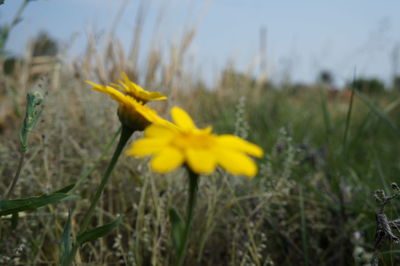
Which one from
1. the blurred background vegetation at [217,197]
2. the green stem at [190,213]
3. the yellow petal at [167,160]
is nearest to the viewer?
the yellow petal at [167,160]

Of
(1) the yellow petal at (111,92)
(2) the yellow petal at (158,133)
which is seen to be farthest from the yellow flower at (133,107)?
(2) the yellow petal at (158,133)

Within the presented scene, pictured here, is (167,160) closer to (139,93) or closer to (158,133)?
(158,133)

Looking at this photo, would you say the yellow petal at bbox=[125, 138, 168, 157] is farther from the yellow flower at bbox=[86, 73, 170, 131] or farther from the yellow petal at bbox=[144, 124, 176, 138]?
the yellow flower at bbox=[86, 73, 170, 131]

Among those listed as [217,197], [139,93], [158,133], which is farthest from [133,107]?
[217,197]

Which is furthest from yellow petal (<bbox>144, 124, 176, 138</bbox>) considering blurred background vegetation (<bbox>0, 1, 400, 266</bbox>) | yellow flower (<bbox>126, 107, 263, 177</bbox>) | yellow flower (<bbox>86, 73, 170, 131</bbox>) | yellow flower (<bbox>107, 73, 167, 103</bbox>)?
blurred background vegetation (<bbox>0, 1, 400, 266</bbox>)

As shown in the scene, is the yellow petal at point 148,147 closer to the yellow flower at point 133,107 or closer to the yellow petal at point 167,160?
the yellow petal at point 167,160

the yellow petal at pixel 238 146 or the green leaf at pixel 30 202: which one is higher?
the yellow petal at pixel 238 146
